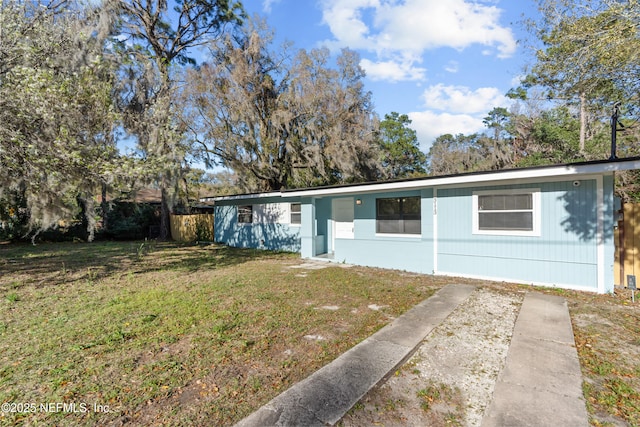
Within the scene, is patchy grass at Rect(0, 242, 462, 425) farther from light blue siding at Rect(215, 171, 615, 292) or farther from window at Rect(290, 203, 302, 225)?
window at Rect(290, 203, 302, 225)

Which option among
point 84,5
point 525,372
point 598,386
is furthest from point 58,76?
point 598,386

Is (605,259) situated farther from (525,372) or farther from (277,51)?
(277,51)

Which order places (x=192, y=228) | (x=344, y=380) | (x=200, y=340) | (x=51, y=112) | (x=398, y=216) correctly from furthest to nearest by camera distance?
1. (x=192, y=228)
2. (x=398, y=216)
3. (x=51, y=112)
4. (x=200, y=340)
5. (x=344, y=380)

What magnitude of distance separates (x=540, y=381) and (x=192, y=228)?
1670 centimetres

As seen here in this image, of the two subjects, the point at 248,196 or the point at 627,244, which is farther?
the point at 248,196

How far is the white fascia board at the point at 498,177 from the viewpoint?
203 inches

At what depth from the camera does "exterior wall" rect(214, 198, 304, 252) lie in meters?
12.3

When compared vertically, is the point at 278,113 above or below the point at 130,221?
above

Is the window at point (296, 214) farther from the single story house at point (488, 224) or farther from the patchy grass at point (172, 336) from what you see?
the patchy grass at point (172, 336)

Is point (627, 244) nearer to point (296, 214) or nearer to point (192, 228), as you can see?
point (296, 214)

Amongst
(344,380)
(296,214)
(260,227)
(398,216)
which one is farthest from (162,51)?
(344,380)

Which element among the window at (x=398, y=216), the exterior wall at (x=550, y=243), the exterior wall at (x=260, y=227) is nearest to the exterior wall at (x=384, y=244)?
the window at (x=398, y=216)

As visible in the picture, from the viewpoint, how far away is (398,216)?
8.21 meters

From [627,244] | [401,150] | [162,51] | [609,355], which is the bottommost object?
[609,355]
